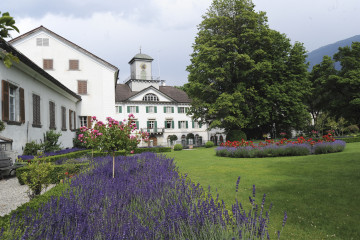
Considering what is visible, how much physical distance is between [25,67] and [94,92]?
13.4 m

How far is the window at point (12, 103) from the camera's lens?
482 inches

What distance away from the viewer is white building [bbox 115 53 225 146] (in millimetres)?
48125

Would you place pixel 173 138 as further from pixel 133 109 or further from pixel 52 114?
pixel 52 114

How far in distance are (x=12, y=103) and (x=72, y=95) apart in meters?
10.7

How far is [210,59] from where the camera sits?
28.3 meters

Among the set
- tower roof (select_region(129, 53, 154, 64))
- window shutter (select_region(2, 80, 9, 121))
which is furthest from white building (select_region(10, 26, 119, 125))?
tower roof (select_region(129, 53, 154, 64))

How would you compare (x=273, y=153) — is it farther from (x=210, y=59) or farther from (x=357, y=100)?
(x=357, y=100)

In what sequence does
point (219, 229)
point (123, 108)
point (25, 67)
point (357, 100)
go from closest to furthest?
point (219, 229), point (25, 67), point (357, 100), point (123, 108)

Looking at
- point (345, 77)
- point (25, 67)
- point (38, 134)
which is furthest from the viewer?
point (345, 77)

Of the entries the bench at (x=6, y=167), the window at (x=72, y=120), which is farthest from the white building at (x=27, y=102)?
the window at (x=72, y=120)

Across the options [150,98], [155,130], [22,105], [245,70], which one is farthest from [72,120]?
[150,98]

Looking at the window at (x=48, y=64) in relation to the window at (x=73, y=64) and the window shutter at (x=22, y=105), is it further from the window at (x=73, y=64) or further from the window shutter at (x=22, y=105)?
the window shutter at (x=22, y=105)

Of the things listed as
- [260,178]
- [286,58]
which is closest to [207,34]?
[286,58]

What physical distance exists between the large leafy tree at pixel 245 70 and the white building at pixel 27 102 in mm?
14056
